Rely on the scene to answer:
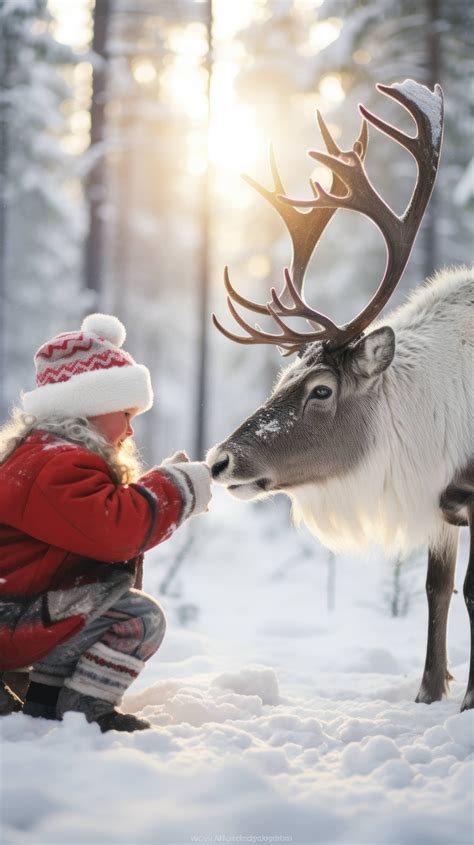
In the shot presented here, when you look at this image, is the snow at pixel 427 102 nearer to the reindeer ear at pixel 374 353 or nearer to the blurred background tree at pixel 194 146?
the reindeer ear at pixel 374 353

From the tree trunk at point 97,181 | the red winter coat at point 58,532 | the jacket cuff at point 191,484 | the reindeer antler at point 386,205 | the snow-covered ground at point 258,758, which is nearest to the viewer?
the snow-covered ground at point 258,758

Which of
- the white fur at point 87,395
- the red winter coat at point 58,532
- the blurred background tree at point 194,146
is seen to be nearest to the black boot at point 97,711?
the red winter coat at point 58,532

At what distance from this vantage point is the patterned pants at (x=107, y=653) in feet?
8.48

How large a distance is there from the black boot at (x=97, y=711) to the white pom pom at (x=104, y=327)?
1.20 m

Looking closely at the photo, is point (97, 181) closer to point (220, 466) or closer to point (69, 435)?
point (220, 466)

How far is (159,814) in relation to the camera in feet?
6.55

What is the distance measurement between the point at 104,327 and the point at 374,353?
116cm

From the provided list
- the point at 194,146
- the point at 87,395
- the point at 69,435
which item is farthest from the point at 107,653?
the point at 194,146

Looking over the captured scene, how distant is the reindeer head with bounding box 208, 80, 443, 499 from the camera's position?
3.32 m

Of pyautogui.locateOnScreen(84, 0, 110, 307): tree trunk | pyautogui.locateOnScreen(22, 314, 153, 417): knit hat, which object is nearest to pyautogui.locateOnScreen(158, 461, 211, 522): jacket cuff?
pyautogui.locateOnScreen(22, 314, 153, 417): knit hat

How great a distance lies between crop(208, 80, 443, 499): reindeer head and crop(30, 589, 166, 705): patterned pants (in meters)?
0.76

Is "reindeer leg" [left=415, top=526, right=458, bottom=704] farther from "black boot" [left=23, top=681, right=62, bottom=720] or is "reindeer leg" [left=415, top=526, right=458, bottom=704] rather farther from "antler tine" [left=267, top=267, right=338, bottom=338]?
"black boot" [left=23, top=681, right=62, bottom=720]

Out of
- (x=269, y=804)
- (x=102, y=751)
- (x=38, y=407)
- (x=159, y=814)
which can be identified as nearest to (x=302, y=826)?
(x=269, y=804)

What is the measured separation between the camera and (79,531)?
2.47 metres
